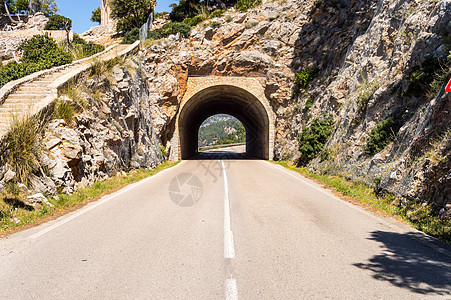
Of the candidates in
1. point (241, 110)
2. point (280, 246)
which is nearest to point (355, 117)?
point (280, 246)

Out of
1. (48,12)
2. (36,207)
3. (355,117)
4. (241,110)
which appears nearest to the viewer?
(36,207)

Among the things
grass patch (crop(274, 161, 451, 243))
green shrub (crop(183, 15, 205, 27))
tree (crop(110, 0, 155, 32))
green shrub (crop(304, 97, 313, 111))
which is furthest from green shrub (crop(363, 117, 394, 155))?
tree (crop(110, 0, 155, 32))

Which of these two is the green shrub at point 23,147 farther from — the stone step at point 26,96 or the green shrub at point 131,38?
the green shrub at point 131,38

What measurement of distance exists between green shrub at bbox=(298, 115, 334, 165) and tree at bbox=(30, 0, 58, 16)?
60290mm

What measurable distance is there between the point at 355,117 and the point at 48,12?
64.7 metres

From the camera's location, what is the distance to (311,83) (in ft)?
76.4

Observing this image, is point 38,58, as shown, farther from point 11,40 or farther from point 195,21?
point 11,40

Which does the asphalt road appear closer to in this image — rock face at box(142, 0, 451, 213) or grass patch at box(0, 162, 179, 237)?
grass patch at box(0, 162, 179, 237)

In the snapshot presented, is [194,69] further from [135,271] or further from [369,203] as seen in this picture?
[135,271]

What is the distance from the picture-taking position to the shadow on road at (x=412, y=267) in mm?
3569

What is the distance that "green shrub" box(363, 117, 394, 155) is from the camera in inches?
430

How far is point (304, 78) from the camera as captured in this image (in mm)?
23734

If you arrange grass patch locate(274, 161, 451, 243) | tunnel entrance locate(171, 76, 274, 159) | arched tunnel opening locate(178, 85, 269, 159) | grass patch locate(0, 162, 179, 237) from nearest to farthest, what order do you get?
grass patch locate(274, 161, 451, 243), grass patch locate(0, 162, 179, 237), tunnel entrance locate(171, 76, 274, 159), arched tunnel opening locate(178, 85, 269, 159)

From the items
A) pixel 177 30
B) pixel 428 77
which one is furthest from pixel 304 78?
pixel 428 77
